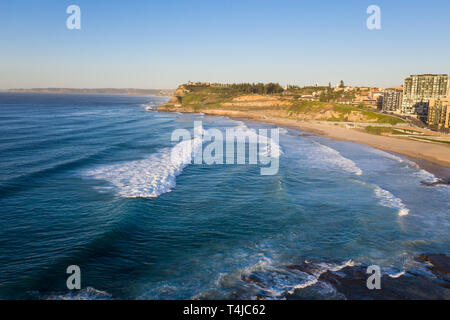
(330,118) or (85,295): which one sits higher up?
(330,118)

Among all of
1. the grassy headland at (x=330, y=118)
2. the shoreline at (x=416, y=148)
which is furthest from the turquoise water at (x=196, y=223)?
the grassy headland at (x=330, y=118)

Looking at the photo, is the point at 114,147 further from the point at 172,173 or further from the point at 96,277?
the point at 96,277

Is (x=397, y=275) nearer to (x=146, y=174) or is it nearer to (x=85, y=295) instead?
(x=85, y=295)

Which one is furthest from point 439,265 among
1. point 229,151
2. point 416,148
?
point 416,148
